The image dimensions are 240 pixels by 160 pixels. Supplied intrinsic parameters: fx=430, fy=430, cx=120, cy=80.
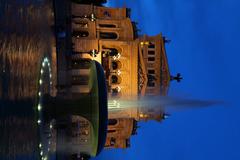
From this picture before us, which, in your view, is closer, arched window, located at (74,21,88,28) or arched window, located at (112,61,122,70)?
arched window, located at (74,21,88,28)

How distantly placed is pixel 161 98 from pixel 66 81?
14.2 m

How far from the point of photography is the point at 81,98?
1241cm

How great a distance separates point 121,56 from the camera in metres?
40.3

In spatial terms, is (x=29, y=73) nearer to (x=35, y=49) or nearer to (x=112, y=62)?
(x=35, y=49)

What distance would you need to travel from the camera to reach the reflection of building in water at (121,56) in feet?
128

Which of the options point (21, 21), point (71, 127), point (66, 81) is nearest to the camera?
point (21, 21)

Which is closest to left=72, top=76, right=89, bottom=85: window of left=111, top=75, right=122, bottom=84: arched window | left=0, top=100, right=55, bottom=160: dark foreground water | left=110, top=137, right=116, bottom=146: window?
left=111, top=75, right=122, bottom=84: arched window

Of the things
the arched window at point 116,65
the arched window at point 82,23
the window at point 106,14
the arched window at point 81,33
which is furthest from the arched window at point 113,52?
the window at point 106,14

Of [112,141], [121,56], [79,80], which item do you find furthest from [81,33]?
[112,141]

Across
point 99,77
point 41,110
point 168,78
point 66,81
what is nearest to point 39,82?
point 41,110

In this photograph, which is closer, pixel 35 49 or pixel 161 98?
pixel 35 49

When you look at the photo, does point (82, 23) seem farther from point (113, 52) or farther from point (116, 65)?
point (116, 65)

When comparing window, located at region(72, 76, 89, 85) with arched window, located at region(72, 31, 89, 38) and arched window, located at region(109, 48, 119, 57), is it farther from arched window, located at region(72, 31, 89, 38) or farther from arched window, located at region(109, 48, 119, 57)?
arched window, located at region(72, 31, 89, 38)

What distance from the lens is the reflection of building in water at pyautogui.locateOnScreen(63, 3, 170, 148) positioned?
128ft
